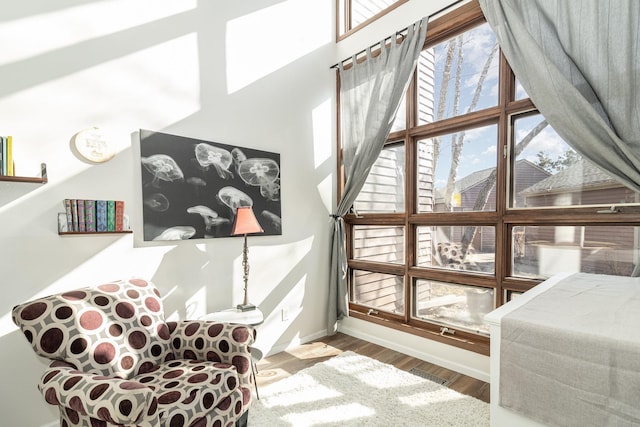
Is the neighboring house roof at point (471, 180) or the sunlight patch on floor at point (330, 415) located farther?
the neighboring house roof at point (471, 180)

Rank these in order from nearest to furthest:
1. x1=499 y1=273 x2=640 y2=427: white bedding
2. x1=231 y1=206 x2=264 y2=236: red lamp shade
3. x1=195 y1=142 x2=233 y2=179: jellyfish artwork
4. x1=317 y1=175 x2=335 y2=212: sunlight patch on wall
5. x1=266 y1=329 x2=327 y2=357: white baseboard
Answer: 1. x1=499 y1=273 x2=640 y2=427: white bedding
2. x1=231 y1=206 x2=264 y2=236: red lamp shade
3. x1=195 y1=142 x2=233 y2=179: jellyfish artwork
4. x1=266 y1=329 x2=327 y2=357: white baseboard
5. x1=317 y1=175 x2=335 y2=212: sunlight patch on wall

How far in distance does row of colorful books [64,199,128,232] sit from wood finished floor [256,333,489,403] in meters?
1.57

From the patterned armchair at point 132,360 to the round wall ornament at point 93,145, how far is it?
824mm

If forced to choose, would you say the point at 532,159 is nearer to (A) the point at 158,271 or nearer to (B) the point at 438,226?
(B) the point at 438,226

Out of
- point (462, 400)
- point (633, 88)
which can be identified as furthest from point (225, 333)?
point (633, 88)

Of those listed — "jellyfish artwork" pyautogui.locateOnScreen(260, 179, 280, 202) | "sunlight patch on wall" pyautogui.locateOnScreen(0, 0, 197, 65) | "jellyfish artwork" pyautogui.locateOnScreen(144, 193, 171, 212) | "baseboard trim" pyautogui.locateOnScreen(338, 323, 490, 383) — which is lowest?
"baseboard trim" pyautogui.locateOnScreen(338, 323, 490, 383)

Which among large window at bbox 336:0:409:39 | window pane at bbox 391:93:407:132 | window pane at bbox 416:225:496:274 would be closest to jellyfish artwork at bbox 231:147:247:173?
window pane at bbox 391:93:407:132

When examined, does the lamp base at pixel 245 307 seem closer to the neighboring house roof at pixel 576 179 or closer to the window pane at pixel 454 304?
the window pane at pixel 454 304

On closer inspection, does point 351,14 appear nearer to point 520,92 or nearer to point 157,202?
point 520,92

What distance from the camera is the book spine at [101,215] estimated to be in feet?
6.41

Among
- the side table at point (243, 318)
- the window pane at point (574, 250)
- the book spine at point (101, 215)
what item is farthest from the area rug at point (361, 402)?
the book spine at point (101, 215)

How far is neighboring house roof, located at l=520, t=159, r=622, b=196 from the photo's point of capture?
199 centimetres

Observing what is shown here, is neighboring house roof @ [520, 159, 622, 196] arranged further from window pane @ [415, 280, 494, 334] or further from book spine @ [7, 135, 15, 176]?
book spine @ [7, 135, 15, 176]

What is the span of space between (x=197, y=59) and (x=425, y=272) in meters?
2.63
